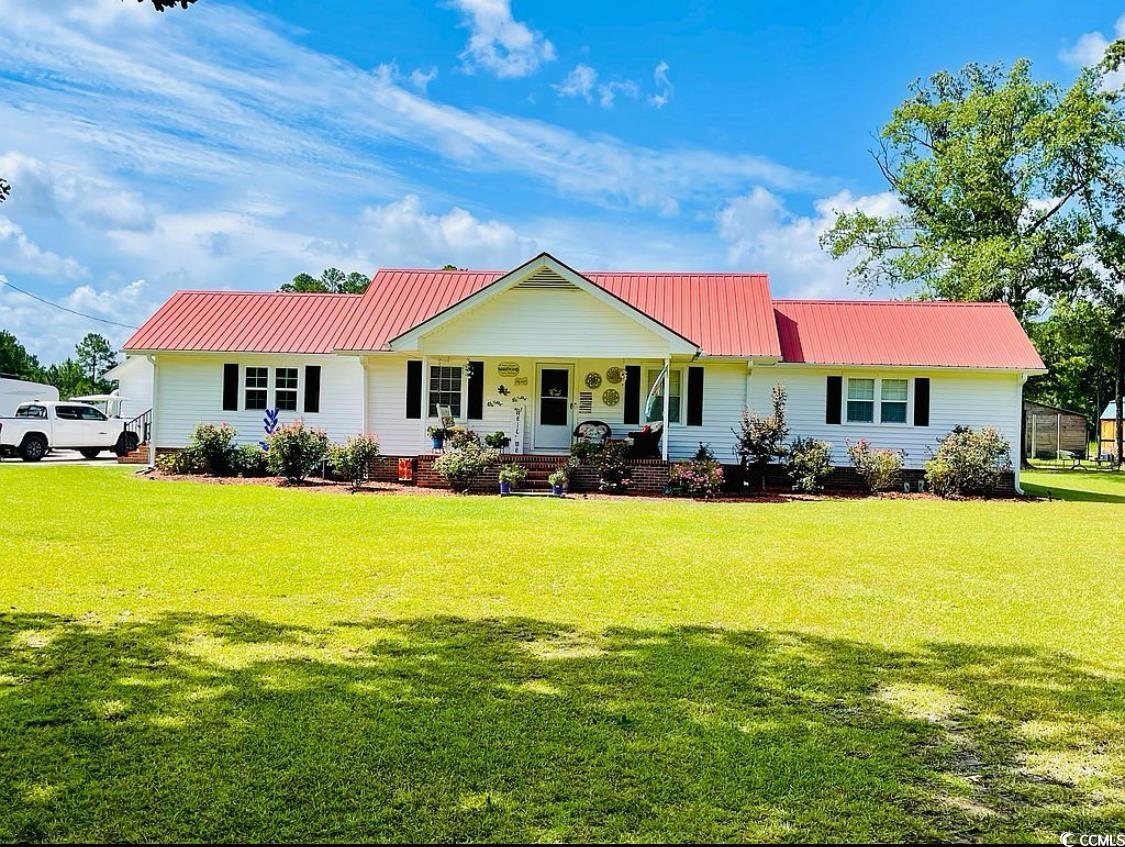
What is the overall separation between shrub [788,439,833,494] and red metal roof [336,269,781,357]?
245 centimetres

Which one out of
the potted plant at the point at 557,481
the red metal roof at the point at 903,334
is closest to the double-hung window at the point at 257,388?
the potted plant at the point at 557,481

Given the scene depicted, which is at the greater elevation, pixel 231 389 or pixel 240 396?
pixel 231 389

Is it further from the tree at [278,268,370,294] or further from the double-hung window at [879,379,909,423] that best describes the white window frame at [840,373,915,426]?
the tree at [278,268,370,294]

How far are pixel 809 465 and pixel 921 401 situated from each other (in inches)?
160

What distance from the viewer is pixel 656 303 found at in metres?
24.2

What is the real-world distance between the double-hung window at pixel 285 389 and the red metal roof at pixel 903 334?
13.1 m

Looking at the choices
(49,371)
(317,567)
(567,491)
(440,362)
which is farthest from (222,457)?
(49,371)

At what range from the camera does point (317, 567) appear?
29.9 feet

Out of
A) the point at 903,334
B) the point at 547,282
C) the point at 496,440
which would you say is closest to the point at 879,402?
the point at 903,334

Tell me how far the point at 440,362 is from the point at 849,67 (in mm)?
12335

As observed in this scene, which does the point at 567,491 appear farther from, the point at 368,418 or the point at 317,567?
the point at 317,567

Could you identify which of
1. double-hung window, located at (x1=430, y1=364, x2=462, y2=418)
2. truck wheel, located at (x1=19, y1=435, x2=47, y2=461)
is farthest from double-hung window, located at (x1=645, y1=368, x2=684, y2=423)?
truck wheel, located at (x1=19, y1=435, x2=47, y2=461)

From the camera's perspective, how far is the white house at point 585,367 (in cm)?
2052

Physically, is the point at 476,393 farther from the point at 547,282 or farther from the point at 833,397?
the point at 833,397
